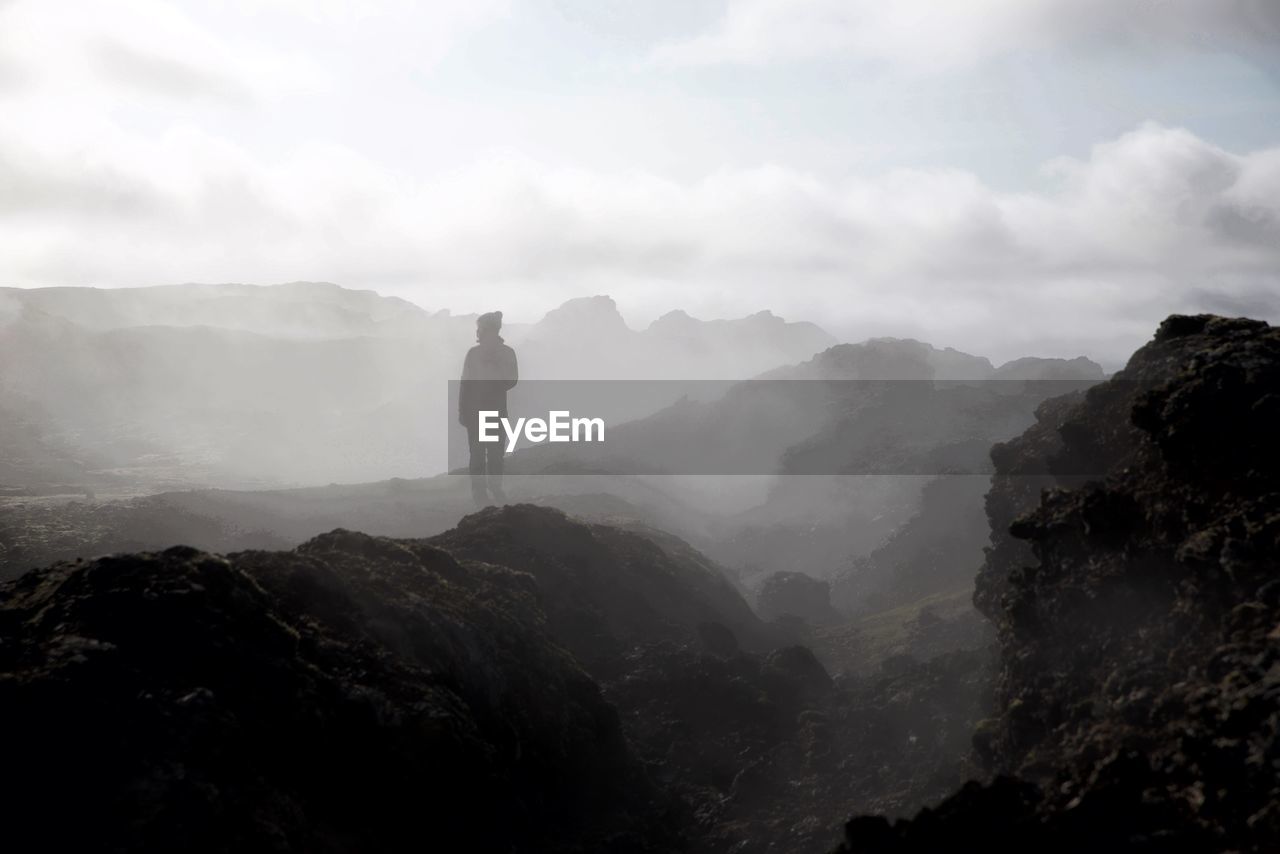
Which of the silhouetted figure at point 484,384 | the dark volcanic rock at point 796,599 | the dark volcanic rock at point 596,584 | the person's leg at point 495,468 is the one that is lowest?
the dark volcanic rock at point 796,599

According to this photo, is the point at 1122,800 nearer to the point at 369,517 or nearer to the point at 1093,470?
the point at 1093,470

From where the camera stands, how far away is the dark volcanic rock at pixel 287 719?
9.72m

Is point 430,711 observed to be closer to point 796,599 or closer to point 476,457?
point 796,599

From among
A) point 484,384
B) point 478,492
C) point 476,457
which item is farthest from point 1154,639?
point 476,457

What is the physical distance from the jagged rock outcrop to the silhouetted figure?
3012 centimetres

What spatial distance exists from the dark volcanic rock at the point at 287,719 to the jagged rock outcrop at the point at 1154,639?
592 cm

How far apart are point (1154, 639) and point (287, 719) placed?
11.5 m

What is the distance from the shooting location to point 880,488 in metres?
56.3

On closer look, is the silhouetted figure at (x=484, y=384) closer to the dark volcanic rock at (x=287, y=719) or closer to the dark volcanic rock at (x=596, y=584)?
the dark volcanic rock at (x=596, y=584)

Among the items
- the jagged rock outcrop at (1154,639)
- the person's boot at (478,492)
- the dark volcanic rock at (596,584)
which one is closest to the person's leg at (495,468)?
the person's boot at (478,492)

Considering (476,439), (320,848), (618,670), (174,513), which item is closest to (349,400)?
(476,439)

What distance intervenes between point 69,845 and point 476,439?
3732 cm

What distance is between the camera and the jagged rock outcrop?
32.1 ft

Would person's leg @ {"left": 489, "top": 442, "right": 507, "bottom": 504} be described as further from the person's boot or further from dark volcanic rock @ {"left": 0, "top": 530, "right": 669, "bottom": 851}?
dark volcanic rock @ {"left": 0, "top": 530, "right": 669, "bottom": 851}
